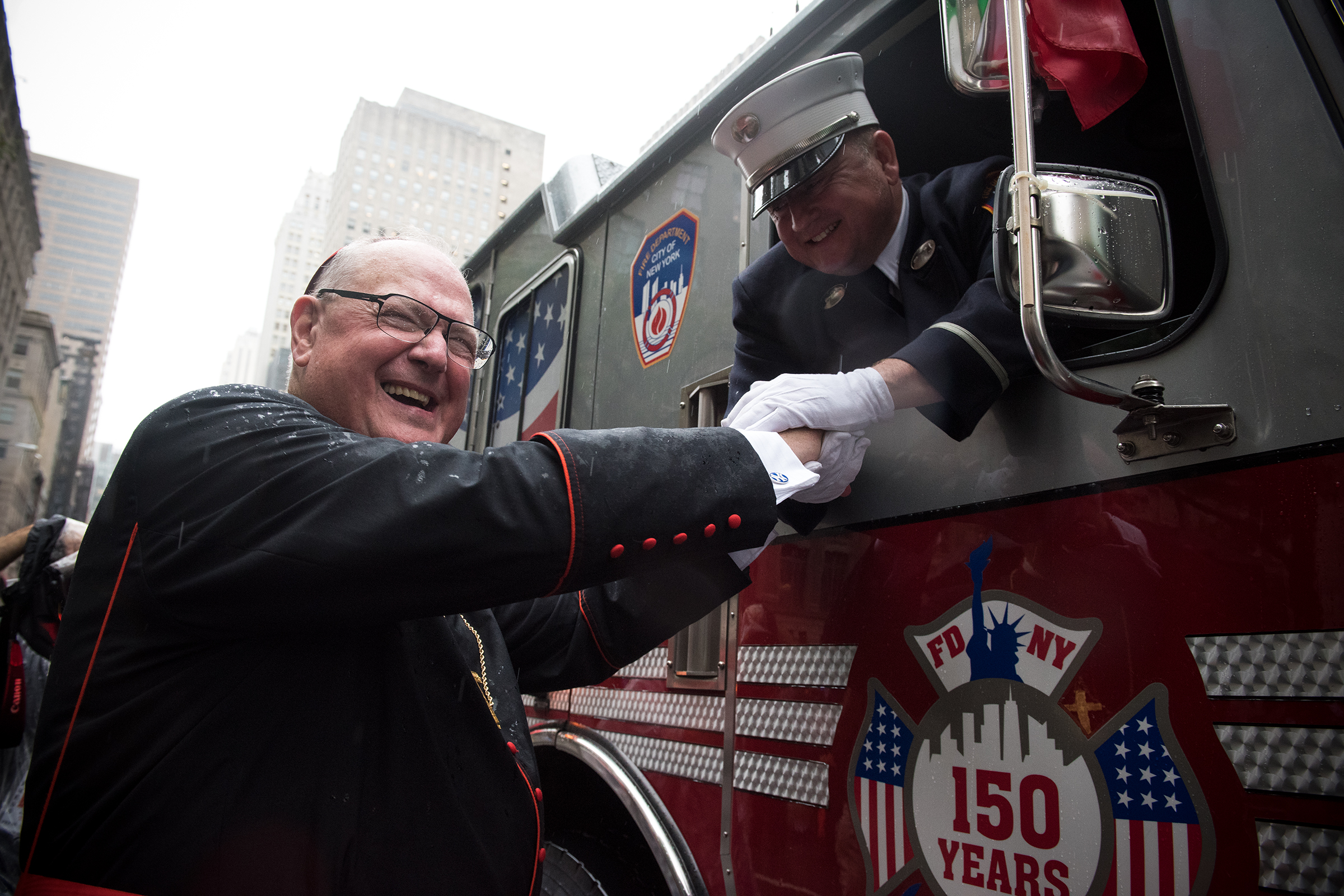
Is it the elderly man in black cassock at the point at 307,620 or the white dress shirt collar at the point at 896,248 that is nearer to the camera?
the elderly man in black cassock at the point at 307,620

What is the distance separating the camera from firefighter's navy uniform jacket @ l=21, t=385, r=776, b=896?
3.43 feet

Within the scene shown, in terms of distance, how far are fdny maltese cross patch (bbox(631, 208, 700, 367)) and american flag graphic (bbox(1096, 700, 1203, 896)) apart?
5.06 ft

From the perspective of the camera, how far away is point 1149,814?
1040 mm

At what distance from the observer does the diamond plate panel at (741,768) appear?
155cm

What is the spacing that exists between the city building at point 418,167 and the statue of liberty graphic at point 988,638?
261ft

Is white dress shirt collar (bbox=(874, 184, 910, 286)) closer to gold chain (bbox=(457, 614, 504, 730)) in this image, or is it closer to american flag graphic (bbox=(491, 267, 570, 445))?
gold chain (bbox=(457, 614, 504, 730))

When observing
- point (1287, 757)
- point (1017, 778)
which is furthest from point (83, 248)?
point (1287, 757)

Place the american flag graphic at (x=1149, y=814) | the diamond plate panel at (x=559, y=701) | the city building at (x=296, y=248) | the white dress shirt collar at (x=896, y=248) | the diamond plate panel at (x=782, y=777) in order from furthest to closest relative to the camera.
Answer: the city building at (x=296, y=248), the diamond plate panel at (x=559, y=701), the white dress shirt collar at (x=896, y=248), the diamond plate panel at (x=782, y=777), the american flag graphic at (x=1149, y=814)

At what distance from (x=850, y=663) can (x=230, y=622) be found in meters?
1.05

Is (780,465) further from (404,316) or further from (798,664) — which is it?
(404,316)

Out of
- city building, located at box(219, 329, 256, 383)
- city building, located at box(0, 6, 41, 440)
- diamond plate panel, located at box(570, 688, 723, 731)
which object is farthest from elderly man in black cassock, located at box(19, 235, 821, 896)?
city building, located at box(219, 329, 256, 383)

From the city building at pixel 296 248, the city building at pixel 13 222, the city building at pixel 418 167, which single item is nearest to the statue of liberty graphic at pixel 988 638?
the city building at pixel 13 222

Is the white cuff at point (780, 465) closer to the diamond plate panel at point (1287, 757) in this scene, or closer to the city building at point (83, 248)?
the diamond plate panel at point (1287, 757)

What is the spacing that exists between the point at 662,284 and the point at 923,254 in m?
0.93
